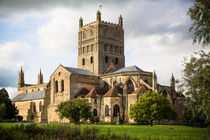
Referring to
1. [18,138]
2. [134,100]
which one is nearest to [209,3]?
[18,138]

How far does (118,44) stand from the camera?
3428 inches

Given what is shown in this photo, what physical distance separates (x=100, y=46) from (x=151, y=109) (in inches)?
1303

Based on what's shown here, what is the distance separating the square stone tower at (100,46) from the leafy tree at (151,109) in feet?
87.4

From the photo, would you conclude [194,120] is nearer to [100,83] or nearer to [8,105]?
[100,83]

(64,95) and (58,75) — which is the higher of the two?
(58,75)

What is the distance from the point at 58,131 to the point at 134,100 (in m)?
41.2

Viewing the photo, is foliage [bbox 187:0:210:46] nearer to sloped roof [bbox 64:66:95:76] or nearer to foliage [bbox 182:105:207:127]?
foliage [bbox 182:105:207:127]

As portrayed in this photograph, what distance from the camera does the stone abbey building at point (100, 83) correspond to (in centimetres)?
6462

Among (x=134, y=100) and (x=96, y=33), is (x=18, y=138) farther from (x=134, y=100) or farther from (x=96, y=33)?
(x=96, y=33)

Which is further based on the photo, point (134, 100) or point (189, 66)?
point (134, 100)

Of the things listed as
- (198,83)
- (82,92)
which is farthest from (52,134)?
(82,92)

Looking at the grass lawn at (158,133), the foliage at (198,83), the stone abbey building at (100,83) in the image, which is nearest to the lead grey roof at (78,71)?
the stone abbey building at (100,83)

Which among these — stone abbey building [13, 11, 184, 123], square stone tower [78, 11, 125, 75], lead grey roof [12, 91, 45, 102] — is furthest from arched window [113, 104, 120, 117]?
lead grey roof [12, 91, 45, 102]

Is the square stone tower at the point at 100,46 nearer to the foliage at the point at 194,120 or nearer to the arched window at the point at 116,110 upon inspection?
the arched window at the point at 116,110
